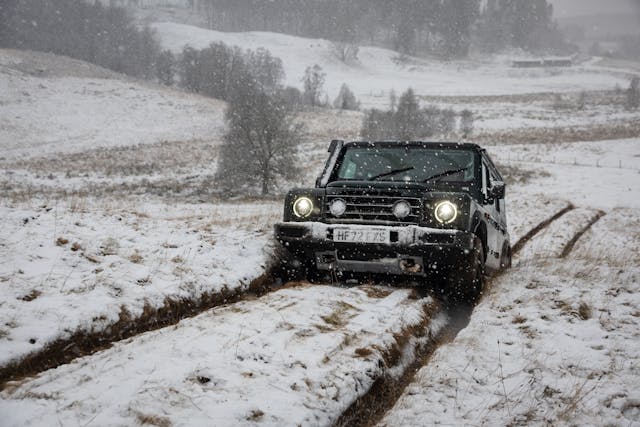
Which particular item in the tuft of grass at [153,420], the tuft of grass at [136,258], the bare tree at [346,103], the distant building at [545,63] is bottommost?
the tuft of grass at [153,420]

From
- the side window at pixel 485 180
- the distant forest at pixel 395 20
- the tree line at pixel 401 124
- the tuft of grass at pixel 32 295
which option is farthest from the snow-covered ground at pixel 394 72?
the tuft of grass at pixel 32 295

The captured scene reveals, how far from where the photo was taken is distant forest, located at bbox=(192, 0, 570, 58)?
146875 mm

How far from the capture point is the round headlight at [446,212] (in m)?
5.07

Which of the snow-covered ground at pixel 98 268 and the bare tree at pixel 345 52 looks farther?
the bare tree at pixel 345 52

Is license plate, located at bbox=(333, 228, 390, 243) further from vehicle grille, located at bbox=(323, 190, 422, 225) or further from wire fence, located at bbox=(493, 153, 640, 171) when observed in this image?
wire fence, located at bbox=(493, 153, 640, 171)

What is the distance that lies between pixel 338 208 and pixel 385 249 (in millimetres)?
767

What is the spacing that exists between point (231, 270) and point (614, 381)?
380cm

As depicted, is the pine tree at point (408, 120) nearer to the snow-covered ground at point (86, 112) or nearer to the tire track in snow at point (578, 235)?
the snow-covered ground at point (86, 112)

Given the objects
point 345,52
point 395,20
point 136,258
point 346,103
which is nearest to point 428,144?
point 136,258

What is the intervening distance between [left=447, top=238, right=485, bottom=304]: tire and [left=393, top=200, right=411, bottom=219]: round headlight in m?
0.82

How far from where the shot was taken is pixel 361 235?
16.7ft

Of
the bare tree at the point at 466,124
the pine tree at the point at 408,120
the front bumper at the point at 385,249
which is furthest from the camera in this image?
the bare tree at the point at 466,124

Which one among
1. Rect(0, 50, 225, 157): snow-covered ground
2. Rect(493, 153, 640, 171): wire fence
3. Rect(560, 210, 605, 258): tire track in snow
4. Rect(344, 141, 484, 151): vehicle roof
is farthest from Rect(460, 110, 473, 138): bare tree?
Rect(344, 141, 484, 151): vehicle roof

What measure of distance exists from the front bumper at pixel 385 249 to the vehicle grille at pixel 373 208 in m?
0.20
